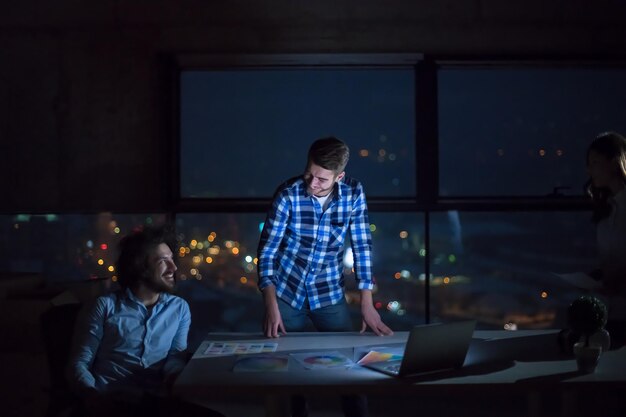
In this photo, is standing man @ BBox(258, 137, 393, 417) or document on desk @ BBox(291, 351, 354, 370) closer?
document on desk @ BBox(291, 351, 354, 370)

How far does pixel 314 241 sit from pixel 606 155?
1.21 meters

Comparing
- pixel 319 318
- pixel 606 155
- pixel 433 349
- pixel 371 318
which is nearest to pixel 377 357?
pixel 433 349

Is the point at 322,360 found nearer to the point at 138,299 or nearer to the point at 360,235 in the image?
the point at 138,299

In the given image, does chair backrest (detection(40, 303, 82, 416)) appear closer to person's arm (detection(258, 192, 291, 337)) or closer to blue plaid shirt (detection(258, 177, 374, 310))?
person's arm (detection(258, 192, 291, 337))

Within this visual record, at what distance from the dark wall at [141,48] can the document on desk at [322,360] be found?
75.9 inches

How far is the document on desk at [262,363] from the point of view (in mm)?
2168

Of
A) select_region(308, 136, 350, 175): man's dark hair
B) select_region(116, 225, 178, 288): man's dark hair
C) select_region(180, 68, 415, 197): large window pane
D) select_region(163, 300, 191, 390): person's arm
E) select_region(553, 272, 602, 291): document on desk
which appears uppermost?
select_region(180, 68, 415, 197): large window pane

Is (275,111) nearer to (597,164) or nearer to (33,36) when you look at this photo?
(33,36)

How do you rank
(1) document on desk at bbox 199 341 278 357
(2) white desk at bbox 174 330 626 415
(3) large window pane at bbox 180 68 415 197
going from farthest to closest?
(3) large window pane at bbox 180 68 415 197, (1) document on desk at bbox 199 341 278 357, (2) white desk at bbox 174 330 626 415

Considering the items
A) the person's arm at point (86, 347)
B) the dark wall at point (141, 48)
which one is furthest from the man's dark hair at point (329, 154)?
the dark wall at point (141, 48)

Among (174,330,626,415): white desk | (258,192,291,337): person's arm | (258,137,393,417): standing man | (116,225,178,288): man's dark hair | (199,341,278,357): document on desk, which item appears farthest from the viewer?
(258,137,393,417): standing man

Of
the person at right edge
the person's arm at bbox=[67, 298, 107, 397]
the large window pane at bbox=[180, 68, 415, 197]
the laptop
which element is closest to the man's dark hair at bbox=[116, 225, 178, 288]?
the person's arm at bbox=[67, 298, 107, 397]

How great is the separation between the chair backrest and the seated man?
0.13 ft

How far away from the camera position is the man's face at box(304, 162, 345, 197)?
280 centimetres
